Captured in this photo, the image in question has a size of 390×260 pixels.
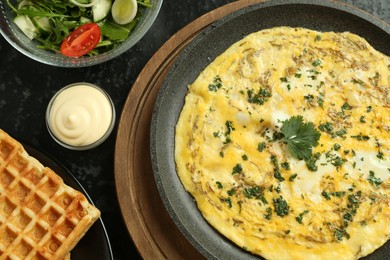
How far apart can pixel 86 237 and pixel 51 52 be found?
1370 millimetres

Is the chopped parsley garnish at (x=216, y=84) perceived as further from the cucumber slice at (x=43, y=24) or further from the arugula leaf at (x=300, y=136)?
the cucumber slice at (x=43, y=24)

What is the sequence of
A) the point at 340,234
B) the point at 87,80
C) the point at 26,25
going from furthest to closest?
the point at 87,80 < the point at 26,25 < the point at 340,234

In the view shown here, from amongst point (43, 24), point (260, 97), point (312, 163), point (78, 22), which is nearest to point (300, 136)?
point (312, 163)

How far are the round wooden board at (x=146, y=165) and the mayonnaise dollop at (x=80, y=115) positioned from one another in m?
0.17

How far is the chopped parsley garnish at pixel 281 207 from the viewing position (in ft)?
12.9

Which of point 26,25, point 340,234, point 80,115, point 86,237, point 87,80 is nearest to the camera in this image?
point 340,234

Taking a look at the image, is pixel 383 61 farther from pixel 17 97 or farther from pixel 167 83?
pixel 17 97

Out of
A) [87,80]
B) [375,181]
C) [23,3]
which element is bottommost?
[375,181]

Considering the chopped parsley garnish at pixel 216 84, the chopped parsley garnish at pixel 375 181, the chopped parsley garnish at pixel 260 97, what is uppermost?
the chopped parsley garnish at pixel 216 84

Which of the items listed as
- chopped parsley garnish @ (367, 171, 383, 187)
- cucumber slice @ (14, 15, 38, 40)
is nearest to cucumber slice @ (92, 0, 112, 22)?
cucumber slice @ (14, 15, 38, 40)

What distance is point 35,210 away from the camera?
4.07 meters

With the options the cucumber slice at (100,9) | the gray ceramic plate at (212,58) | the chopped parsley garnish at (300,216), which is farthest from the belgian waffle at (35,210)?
the chopped parsley garnish at (300,216)

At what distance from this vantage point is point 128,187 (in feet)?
13.7

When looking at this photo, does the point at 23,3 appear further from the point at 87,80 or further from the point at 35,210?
the point at 35,210
